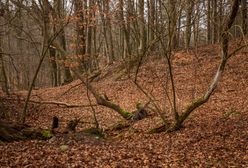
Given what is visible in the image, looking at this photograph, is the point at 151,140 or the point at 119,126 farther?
the point at 119,126

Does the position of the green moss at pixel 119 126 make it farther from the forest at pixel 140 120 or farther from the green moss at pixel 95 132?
the green moss at pixel 95 132

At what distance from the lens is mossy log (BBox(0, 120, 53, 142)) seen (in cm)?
902

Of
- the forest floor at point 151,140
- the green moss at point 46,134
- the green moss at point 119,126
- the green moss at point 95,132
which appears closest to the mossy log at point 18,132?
the green moss at point 46,134

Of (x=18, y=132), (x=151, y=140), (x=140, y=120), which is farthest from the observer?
Result: (x=140, y=120)

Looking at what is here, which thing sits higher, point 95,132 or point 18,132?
point 18,132

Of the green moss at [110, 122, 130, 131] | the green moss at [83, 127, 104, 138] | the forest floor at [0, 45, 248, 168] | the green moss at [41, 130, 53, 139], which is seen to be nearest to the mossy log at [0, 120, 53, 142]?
the green moss at [41, 130, 53, 139]

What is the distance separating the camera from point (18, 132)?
9.57 metres

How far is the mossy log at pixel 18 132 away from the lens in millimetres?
9016

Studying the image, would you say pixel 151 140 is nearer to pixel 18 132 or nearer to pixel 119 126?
pixel 119 126

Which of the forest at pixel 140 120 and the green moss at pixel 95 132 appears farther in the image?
the green moss at pixel 95 132

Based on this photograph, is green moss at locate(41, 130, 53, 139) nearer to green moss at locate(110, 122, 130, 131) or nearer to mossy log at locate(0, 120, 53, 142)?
mossy log at locate(0, 120, 53, 142)

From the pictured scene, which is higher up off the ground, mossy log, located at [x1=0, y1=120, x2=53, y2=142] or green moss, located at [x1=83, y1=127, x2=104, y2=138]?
mossy log, located at [x1=0, y1=120, x2=53, y2=142]

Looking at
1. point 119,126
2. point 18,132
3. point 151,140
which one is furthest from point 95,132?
point 18,132

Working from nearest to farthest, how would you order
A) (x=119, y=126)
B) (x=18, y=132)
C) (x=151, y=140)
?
1. (x=18, y=132)
2. (x=151, y=140)
3. (x=119, y=126)
